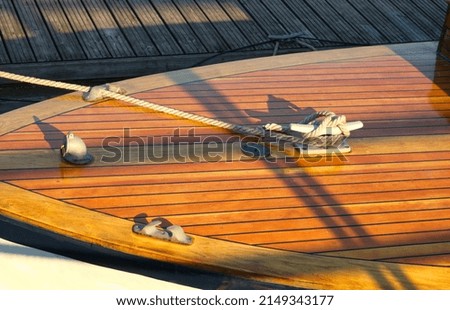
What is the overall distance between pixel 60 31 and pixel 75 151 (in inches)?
113

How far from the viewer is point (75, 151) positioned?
3.88m

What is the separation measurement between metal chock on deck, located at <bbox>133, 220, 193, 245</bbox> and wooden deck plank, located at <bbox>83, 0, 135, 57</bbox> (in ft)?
9.92

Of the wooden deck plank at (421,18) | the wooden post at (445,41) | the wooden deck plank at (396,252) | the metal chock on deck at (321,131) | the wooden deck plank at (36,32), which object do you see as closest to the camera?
the wooden deck plank at (396,252)

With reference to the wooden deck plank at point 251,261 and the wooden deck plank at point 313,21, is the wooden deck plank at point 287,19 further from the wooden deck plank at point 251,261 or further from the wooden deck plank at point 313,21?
the wooden deck plank at point 251,261

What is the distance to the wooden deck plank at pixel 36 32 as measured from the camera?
6.25m

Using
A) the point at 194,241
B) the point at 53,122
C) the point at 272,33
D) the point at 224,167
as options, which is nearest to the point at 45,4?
the point at 272,33

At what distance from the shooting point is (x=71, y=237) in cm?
350

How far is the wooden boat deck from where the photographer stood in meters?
3.45

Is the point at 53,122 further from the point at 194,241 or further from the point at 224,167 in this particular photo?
the point at 194,241

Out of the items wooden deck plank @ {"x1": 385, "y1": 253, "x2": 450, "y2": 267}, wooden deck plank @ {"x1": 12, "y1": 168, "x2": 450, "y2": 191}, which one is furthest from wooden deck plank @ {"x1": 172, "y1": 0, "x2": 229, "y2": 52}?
wooden deck plank @ {"x1": 385, "y1": 253, "x2": 450, "y2": 267}

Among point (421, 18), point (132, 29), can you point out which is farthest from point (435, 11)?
point (132, 29)

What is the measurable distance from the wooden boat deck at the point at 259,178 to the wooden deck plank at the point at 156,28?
172cm

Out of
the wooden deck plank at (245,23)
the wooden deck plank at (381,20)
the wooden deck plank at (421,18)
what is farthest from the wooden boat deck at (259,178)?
the wooden deck plank at (421,18)

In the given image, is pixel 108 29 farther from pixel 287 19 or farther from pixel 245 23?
pixel 287 19
